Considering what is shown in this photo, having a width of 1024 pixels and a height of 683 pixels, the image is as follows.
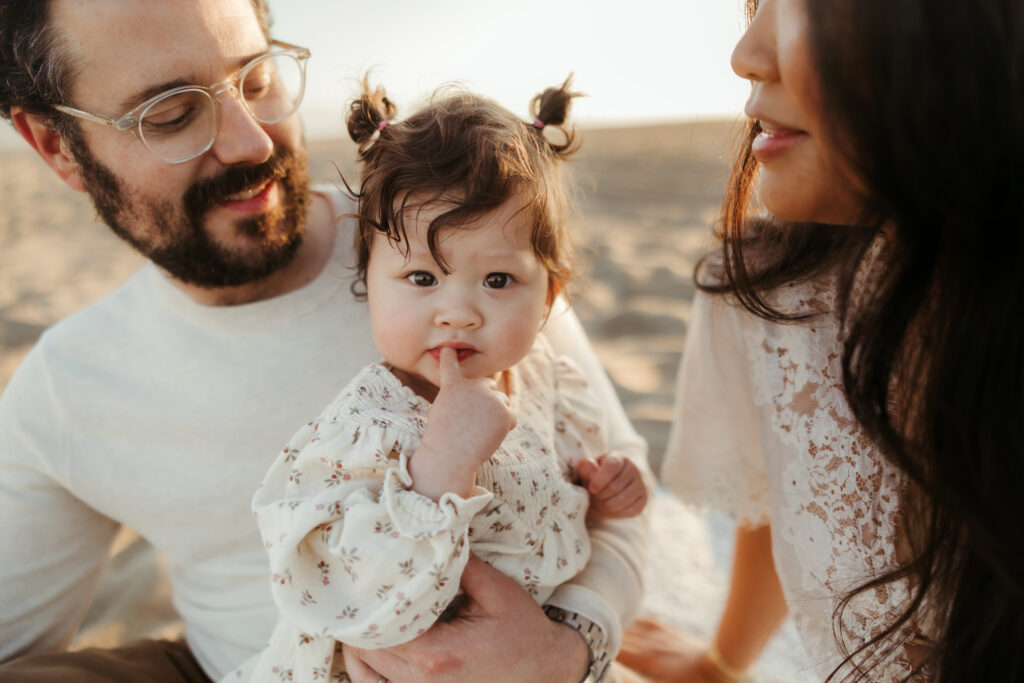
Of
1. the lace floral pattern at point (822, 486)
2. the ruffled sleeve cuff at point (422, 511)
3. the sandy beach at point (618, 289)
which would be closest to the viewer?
the ruffled sleeve cuff at point (422, 511)

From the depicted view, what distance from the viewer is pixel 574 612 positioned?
1.53 meters

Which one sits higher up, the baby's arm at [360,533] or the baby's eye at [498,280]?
the baby's eye at [498,280]

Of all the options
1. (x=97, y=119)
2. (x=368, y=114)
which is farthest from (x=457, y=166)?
(x=97, y=119)

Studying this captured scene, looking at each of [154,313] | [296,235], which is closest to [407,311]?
[296,235]

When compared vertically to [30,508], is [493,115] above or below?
above

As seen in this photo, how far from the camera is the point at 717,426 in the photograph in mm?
1946

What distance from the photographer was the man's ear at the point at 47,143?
177 centimetres

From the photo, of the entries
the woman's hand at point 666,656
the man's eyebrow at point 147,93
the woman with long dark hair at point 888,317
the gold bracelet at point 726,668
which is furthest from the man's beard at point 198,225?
the gold bracelet at point 726,668

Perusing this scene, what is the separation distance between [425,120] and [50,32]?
92 cm

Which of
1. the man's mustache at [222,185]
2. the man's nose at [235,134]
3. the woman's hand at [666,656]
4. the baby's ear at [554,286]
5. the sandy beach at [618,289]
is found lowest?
the sandy beach at [618,289]

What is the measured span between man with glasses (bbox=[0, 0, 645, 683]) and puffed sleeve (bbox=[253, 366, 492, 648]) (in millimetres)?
517

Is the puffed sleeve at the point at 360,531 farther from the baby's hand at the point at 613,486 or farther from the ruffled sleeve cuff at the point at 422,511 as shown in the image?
the baby's hand at the point at 613,486

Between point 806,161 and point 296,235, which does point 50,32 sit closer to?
point 296,235

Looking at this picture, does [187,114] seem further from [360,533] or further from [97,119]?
[360,533]
